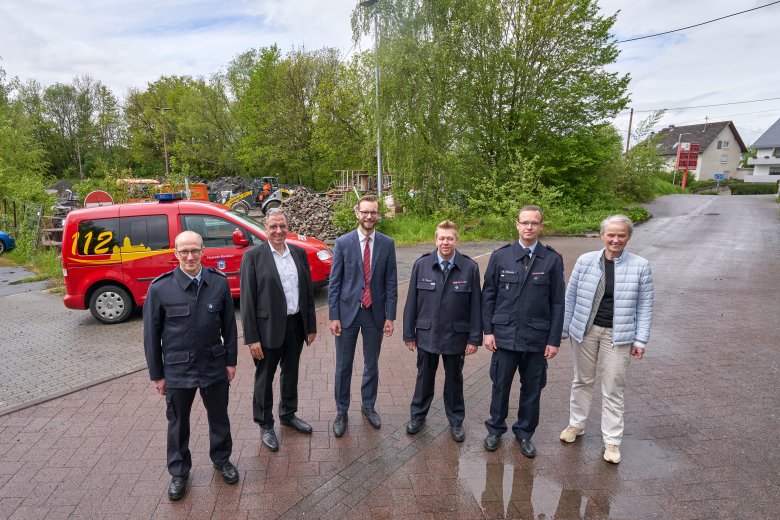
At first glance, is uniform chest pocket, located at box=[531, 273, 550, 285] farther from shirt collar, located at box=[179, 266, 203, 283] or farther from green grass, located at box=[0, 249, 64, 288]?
green grass, located at box=[0, 249, 64, 288]

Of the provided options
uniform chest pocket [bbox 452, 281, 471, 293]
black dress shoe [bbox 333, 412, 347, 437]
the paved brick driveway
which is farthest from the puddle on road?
uniform chest pocket [bbox 452, 281, 471, 293]

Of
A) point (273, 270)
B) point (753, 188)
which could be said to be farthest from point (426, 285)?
point (753, 188)

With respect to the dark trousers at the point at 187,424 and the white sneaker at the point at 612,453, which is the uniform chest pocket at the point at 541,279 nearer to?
the white sneaker at the point at 612,453

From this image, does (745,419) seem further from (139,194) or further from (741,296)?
(139,194)

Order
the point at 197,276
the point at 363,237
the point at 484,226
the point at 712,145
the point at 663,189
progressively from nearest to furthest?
the point at 197,276 < the point at 363,237 < the point at 484,226 < the point at 663,189 < the point at 712,145

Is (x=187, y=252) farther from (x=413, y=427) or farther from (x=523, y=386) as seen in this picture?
(x=523, y=386)

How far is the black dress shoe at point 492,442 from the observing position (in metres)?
3.62

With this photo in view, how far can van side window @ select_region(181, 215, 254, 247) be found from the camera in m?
7.39

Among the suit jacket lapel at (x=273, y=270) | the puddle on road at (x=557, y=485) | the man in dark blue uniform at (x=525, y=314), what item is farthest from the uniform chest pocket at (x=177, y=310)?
the puddle on road at (x=557, y=485)

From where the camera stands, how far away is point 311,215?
61.5 feet

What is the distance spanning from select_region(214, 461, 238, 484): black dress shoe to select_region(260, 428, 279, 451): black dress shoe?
36cm

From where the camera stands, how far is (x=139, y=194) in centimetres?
1811

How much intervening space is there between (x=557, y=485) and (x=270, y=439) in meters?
2.23

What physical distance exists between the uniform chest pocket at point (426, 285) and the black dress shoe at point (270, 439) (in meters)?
1.71
